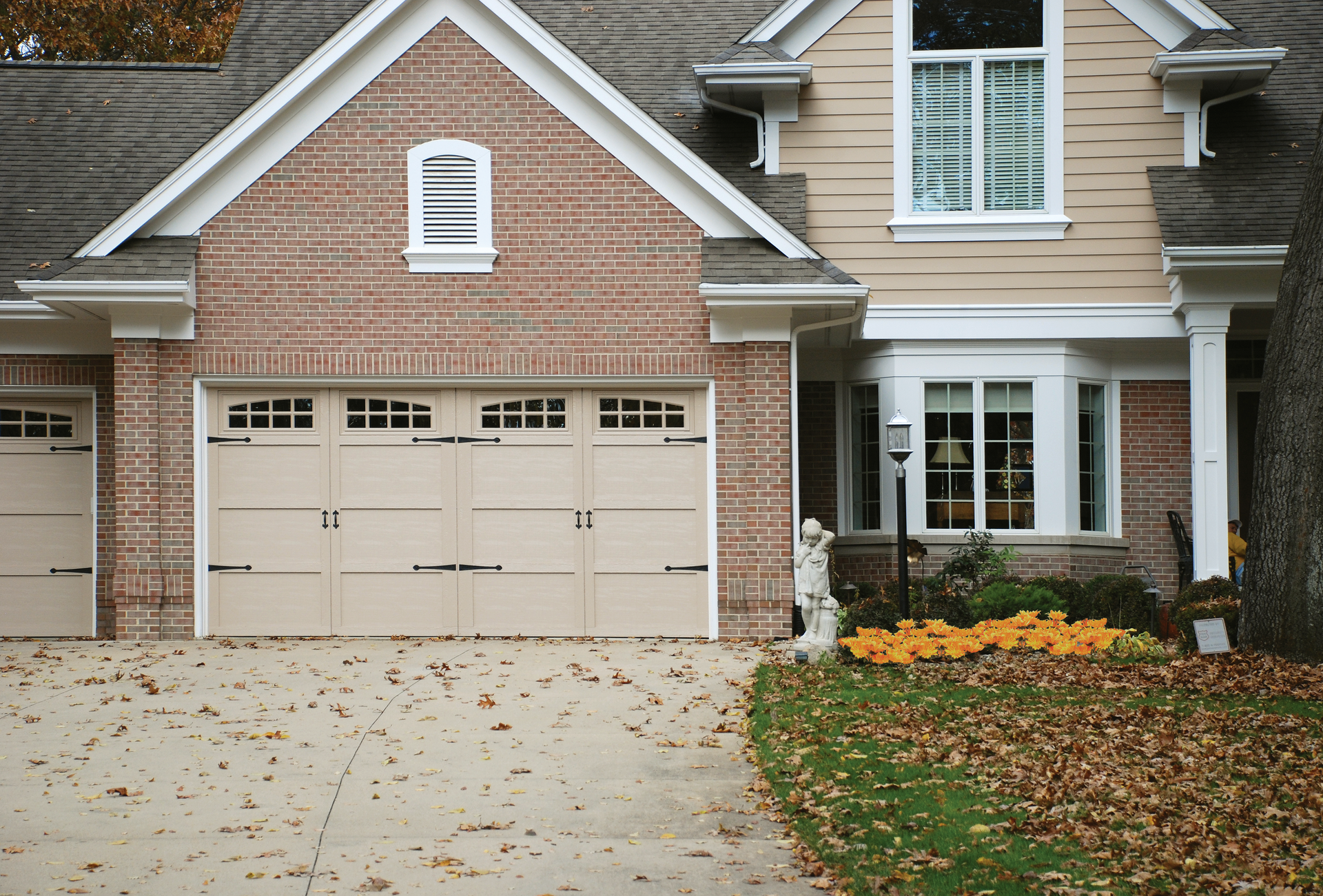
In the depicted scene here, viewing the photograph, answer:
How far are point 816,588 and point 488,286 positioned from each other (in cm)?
411

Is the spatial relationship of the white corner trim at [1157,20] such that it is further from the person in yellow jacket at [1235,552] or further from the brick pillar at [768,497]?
the brick pillar at [768,497]

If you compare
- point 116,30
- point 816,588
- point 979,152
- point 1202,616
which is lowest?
point 1202,616

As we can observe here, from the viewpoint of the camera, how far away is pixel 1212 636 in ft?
29.4

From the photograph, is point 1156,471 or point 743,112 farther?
point 743,112

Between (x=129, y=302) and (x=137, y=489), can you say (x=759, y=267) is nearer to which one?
(x=129, y=302)

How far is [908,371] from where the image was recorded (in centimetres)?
1256

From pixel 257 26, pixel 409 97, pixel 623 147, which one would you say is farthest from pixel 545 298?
pixel 257 26

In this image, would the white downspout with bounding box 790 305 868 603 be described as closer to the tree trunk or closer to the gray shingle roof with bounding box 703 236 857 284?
the gray shingle roof with bounding box 703 236 857 284

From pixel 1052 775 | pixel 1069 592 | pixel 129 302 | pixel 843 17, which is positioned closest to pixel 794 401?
pixel 1069 592

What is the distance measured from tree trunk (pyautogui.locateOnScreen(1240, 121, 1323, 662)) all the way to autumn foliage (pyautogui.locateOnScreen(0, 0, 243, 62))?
19.3 m

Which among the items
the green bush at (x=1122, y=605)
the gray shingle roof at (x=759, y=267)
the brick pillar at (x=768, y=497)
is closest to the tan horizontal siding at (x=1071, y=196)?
the gray shingle roof at (x=759, y=267)

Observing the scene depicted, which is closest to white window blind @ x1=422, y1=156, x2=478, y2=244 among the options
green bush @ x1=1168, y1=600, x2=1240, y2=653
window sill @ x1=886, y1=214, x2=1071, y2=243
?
window sill @ x1=886, y1=214, x2=1071, y2=243

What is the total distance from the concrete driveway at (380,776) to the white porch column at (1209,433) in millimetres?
5332

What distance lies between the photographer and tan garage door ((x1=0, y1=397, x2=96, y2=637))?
11.6m
